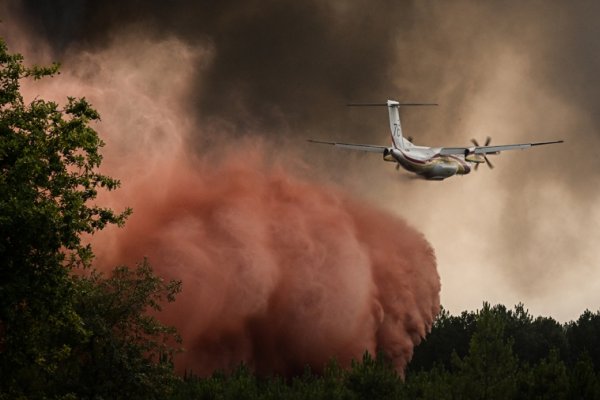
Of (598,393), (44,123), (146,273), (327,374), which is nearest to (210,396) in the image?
(327,374)

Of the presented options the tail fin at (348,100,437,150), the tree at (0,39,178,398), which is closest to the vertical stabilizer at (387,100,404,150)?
the tail fin at (348,100,437,150)

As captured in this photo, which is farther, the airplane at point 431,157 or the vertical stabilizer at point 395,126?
the vertical stabilizer at point 395,126

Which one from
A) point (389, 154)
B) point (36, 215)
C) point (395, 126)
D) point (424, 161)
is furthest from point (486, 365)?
point (36, 215)

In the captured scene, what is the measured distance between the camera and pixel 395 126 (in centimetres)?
8725

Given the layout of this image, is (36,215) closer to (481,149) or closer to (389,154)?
(389,154)

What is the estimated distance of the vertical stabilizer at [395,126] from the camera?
280 ft

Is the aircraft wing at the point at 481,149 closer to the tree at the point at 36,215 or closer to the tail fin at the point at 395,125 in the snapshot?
the tail fin at the point at 395,125

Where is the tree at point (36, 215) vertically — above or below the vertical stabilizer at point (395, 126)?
below

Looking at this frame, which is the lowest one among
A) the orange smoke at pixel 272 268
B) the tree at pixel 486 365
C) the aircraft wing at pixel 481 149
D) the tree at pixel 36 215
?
the tree at pixel 36 215

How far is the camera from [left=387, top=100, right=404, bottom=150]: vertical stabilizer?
85375 mm

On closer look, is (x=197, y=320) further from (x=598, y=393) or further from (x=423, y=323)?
(x=598, y=393)

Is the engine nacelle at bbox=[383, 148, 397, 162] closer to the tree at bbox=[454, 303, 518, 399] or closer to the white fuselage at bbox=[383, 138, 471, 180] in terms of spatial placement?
the white fuselage at bbox=[383, 138, 471, 180]

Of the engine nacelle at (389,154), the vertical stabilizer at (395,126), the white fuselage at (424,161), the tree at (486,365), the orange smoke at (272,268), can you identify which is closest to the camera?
the tree at (486,365)

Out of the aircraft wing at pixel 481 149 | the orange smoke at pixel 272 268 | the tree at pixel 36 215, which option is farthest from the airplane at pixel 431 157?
the tree at pixel 36 215
